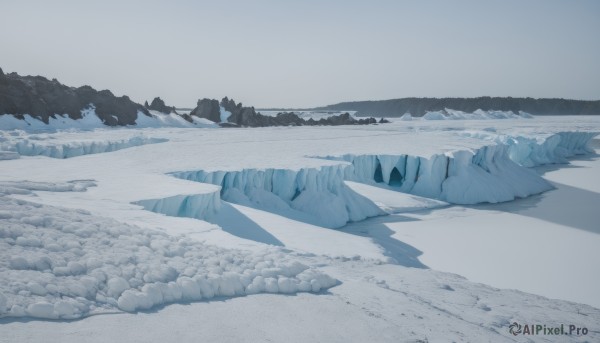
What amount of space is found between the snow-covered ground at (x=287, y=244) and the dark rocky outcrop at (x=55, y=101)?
9110 mm

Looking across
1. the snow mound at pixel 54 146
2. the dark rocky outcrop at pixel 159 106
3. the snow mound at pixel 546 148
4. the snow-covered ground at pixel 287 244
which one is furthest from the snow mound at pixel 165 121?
the snow mound at pixel 546 148

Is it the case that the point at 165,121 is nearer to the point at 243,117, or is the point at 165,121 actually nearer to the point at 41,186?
the point at 243,117

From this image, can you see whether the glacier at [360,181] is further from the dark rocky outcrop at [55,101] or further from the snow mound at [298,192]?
the dark rocky outcrop at [55,101]

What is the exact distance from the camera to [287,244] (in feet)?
20.8

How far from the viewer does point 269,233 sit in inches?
269

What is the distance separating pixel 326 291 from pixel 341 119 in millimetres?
34097

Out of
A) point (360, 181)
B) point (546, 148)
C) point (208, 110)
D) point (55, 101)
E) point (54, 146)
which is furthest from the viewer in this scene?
point (208, 110)

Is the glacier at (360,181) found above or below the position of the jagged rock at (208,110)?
below

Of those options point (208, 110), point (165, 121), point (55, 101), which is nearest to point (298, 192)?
point (55, 101)

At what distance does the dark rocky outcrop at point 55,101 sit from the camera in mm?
21562

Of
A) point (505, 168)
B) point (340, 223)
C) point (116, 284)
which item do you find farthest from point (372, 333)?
point (505, 168)

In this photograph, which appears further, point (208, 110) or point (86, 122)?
point (208, 110)

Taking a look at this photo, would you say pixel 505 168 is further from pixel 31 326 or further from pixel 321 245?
pixel 31 326

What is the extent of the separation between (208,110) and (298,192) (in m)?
24.4
